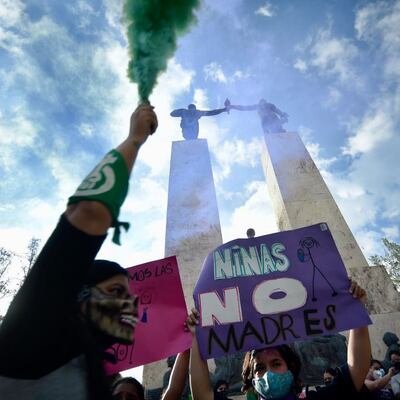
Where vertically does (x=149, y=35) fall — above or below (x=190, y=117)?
below

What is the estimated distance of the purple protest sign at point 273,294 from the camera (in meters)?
2.03

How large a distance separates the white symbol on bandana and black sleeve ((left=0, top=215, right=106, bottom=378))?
95 mm

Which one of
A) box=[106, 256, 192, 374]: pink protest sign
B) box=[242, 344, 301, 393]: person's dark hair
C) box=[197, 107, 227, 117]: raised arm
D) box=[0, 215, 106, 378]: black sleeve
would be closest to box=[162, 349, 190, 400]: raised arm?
box=[106, 256, 192, 374]: pink protest sign

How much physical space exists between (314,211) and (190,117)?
5962 mm

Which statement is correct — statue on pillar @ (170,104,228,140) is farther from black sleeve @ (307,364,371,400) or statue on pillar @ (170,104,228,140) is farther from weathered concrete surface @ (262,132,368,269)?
black sleeve @ (307,364,371,400)

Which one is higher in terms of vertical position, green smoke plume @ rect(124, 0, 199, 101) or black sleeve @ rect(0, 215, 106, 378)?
green smoke plume @ rect(124, 0, 199, 101)

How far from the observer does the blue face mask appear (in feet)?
5.91

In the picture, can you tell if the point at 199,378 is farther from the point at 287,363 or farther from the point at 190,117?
the point at 190,117

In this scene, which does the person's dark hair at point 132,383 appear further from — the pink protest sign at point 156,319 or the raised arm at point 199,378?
the raised arm at point 199,378

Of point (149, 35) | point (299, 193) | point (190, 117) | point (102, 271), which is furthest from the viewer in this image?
point (190, 117)

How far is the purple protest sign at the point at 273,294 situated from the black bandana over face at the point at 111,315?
1.32 meters

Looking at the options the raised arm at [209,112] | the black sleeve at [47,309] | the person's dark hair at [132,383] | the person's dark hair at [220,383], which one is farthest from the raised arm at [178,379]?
the raised arm at [209,112]

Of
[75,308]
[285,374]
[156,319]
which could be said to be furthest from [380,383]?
[75,308]

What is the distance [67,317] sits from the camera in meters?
0.68
